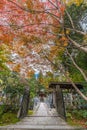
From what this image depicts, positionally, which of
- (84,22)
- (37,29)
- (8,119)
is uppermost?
(84,22)

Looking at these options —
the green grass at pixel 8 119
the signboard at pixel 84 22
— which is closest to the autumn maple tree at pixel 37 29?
the green grass at pixel 8 119

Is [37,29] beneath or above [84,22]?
beneath

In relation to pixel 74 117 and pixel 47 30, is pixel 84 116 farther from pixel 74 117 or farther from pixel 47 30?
pixel 47 30

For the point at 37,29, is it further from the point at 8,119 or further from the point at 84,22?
the point at 84,22

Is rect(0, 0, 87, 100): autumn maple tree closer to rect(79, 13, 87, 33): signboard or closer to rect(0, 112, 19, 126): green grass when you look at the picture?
rect(0, 112, 19, 126): green grass

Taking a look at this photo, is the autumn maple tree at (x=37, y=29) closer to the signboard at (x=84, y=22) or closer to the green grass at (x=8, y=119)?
the green grass at (x=8, y=119)

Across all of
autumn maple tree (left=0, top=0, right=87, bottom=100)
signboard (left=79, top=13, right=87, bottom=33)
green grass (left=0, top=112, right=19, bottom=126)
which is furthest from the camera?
signboard (left=79, top=13, right=87, bottom=33)

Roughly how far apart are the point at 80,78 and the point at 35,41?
20.5 ft

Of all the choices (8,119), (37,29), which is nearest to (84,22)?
(37,29)

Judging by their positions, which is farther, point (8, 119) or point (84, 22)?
point (84, 22)

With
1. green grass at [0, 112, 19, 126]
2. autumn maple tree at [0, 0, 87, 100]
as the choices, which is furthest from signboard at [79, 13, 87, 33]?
green grass at [0, 112, 19, 126]

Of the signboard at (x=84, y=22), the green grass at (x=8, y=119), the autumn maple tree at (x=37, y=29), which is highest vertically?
the signboard at (x=84, y=22)

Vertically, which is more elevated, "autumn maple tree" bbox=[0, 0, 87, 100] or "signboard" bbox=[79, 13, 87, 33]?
"signboard" bbox=[79, 13, 87, 33]

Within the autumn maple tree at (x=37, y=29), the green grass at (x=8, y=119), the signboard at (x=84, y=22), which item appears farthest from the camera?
the signboard at (x=84, y=22)
